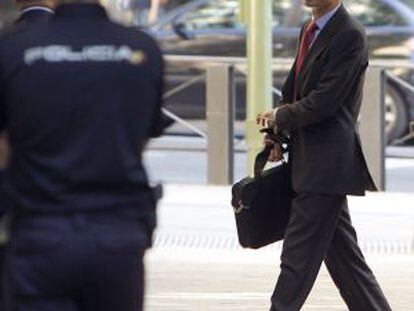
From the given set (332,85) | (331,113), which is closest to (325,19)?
(332,85)

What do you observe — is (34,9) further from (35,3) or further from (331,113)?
(331,113)

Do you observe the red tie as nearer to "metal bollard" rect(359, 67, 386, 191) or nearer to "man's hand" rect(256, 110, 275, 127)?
"man's hand" rect(256, 110, 275, 127)

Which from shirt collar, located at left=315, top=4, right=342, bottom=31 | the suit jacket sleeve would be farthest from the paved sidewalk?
shirt collar, located at left=315, top=4, right=342, bottom=31

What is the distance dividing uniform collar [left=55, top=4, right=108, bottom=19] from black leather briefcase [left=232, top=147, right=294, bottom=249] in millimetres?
2592

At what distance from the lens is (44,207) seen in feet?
12.8

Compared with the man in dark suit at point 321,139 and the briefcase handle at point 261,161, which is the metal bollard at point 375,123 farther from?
the man in dark suit at point 321,139

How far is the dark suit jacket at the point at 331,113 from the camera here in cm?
625

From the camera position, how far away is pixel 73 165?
3.89m

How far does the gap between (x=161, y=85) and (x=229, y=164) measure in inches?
332

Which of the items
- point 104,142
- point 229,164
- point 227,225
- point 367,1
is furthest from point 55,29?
point 367,1

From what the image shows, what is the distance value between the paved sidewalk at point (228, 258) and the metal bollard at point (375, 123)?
55 cm

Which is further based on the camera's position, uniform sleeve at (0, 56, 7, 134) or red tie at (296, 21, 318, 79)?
red tie at (296, 21, 318, 79)

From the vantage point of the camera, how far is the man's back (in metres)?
3.90

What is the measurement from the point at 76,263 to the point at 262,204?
276cm
